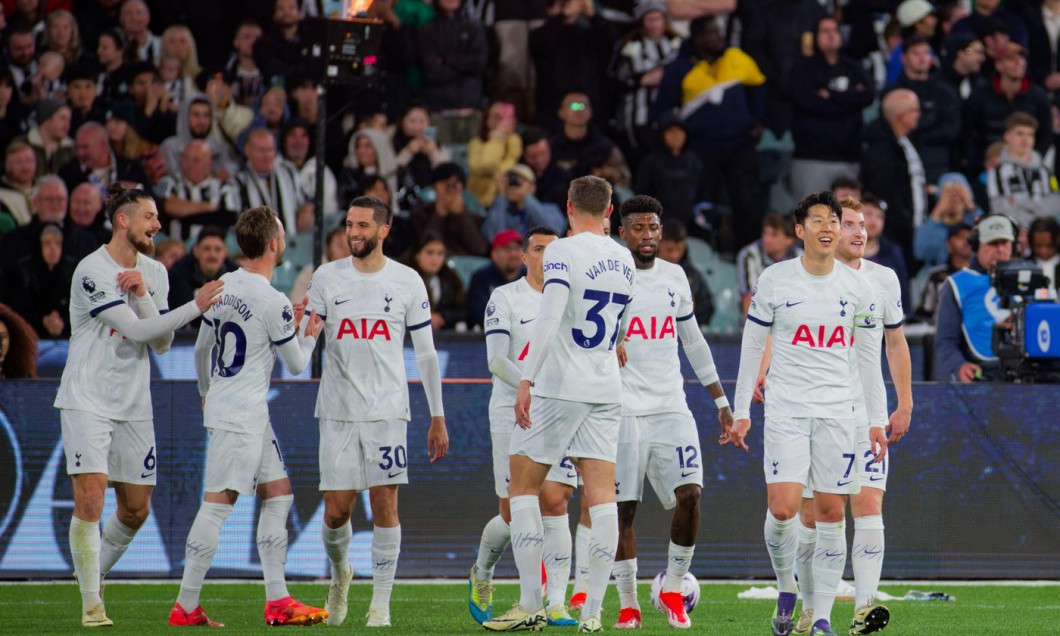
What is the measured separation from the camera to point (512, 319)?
919 cm

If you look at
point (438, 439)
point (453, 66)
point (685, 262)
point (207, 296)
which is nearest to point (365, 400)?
point (438, 439)

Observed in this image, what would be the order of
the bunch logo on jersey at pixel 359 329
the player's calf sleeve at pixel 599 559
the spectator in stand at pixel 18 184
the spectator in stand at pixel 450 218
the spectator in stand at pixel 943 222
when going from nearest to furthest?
the player's calf sleeve at pixel 599 559
the bunch logo on jersey at pixel 359 329
the spectator in stand at pixel 18 184
the spectator in stand at pixel 450 218
the spectator in stand at pixel 943 222

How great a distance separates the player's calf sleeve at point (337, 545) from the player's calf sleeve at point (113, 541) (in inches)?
47.1

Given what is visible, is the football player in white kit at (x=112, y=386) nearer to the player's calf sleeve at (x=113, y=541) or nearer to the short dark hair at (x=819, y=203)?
the player's calf sleeve at (x=113, y=541)

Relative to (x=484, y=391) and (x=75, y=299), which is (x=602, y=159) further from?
(x=75, y=299)

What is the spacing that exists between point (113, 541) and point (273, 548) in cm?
104

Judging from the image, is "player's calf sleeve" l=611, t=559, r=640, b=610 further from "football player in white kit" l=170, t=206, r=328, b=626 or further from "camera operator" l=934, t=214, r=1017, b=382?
"camera operator" l=934, t=214, r=1017, b=382

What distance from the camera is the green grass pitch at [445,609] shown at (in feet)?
27.6

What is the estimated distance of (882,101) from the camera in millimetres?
16203

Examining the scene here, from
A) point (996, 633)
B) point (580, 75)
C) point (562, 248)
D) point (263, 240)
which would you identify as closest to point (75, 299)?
point (263, 240)

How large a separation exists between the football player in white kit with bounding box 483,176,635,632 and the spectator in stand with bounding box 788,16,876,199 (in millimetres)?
8720

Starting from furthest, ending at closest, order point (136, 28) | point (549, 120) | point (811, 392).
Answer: point (549, 120) < point (136, 28) < point (811, 392)

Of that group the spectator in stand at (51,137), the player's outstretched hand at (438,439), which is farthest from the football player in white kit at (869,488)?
the spectator in stand at (51,137)

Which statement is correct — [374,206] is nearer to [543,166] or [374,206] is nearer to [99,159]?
[543,166]
